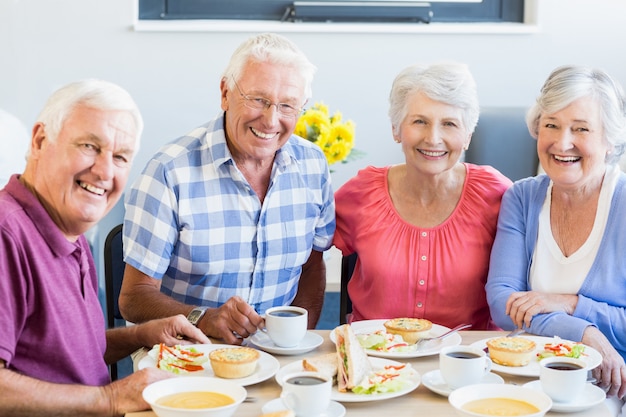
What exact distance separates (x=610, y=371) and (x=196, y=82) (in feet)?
8.30

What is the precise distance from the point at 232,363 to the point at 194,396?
0.51 ft

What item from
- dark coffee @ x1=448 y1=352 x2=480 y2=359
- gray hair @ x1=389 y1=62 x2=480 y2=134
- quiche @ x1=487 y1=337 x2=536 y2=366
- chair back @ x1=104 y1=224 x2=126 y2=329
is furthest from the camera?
chair back @ x1=104 y1=224 x2=126 y2=329

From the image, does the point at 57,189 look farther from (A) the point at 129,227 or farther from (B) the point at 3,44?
(B) the point at 3,44

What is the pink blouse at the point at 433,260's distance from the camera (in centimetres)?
233

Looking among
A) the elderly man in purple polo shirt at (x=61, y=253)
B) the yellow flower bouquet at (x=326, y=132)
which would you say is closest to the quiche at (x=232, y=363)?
the elderly man in purple polo shirt at (x=61, y=253)

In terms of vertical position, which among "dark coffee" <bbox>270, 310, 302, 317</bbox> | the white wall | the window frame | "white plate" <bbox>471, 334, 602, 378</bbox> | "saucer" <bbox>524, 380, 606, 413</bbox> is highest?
the window frame

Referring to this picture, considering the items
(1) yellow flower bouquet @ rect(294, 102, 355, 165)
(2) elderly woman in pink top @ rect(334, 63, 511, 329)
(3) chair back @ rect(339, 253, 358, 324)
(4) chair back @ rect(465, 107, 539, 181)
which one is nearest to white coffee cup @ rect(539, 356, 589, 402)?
(2) elderly woman in pink top @ rect(334, 63, 511, 329)

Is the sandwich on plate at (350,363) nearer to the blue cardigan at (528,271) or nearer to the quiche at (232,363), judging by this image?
the quiche at (232,363)

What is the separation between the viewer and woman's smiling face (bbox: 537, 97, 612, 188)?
2.16m

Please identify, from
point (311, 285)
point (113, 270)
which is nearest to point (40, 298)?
point (113, 270)

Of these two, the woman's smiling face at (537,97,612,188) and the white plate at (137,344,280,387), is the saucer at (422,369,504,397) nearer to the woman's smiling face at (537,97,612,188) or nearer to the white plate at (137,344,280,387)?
the white plate at (137,344,280,387)

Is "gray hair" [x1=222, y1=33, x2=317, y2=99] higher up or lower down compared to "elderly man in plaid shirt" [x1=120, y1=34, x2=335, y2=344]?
higher up

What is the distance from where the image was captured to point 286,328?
6.13 feet

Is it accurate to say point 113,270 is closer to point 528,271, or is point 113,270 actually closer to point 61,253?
point 61,253
